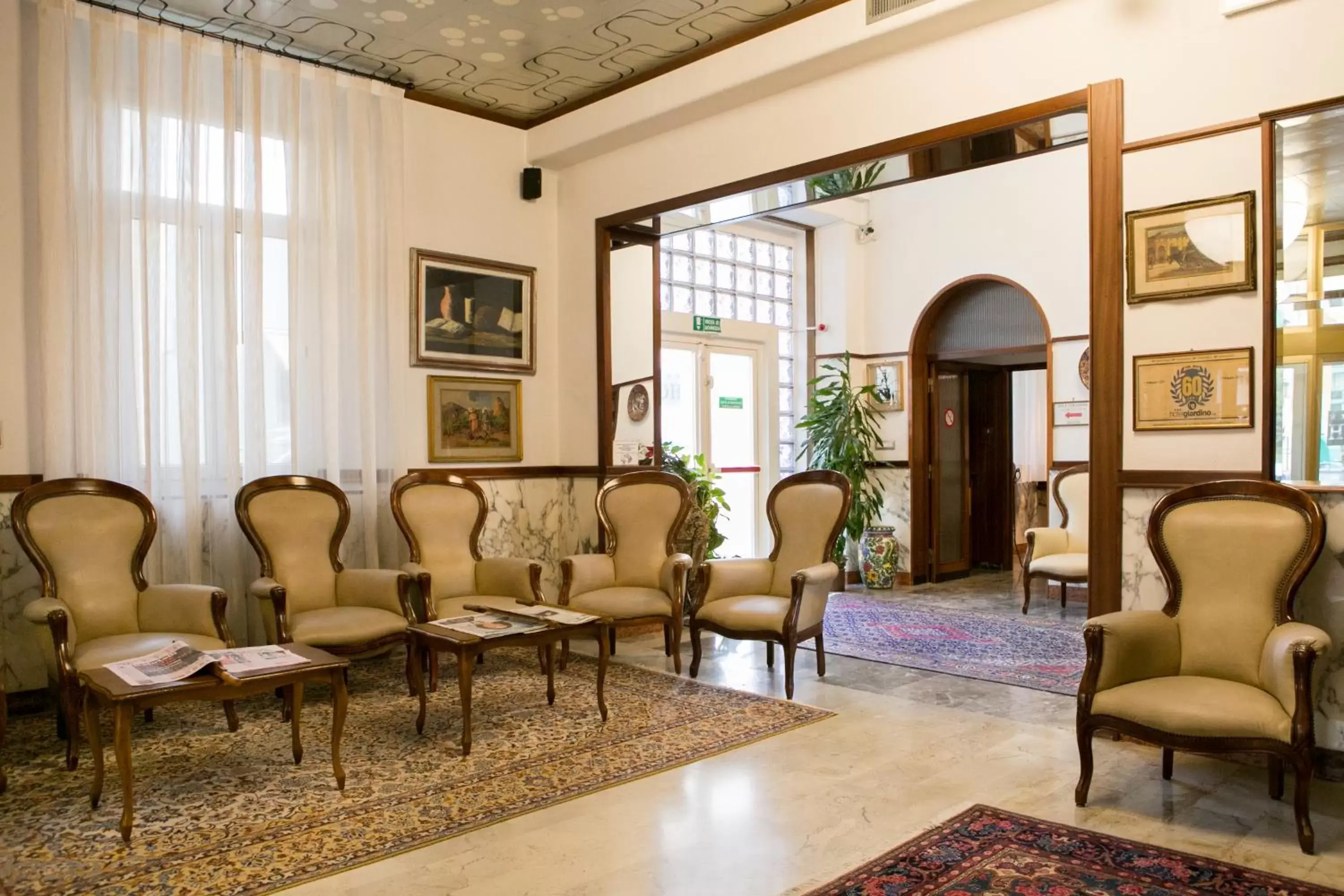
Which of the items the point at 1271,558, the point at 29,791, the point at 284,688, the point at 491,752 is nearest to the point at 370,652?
the point at 284,688

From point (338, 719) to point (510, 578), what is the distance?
194 centimetres

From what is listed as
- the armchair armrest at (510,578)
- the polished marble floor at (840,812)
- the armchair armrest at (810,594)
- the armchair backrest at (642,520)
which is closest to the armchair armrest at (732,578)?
the armchair armrest at (810,594)

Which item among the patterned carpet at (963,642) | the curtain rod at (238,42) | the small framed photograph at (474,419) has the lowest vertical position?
the patterned carpet at (963,642)

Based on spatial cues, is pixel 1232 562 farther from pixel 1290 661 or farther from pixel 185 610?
pixel 185 610

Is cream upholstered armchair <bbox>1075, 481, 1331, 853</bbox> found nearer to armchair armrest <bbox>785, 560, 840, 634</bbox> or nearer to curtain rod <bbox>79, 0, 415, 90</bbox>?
armchair armrest <bbox>785, 560, 840, 634</bbox>

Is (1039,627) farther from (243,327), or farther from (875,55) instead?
(243,327)

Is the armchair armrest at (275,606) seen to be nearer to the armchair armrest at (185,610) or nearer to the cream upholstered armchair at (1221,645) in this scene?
the armchair armrest at (185,610)

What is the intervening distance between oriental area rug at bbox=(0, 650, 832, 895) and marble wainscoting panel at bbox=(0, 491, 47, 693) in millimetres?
262

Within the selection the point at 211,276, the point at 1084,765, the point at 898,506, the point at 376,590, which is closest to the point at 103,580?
the point at 376,590

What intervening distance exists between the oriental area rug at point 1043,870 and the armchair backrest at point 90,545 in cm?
350

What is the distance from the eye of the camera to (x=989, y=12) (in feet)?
15.0

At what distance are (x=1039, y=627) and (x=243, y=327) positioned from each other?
5576 mm

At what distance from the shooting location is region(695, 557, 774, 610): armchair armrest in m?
5.50

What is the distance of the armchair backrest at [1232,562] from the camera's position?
138 inches
